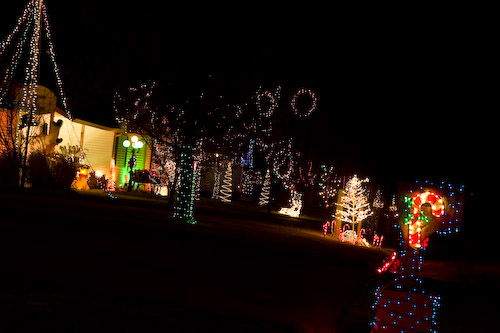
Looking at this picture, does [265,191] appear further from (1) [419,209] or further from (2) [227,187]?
(1) [419,209]

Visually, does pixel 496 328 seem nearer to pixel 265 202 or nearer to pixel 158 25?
pixel 158 25

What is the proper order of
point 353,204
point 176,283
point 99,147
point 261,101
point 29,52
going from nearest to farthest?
point 176,283, point 261,101, point 29,52, point 353,204, point 99,147

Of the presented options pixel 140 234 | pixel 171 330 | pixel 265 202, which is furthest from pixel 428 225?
pixel 265 202

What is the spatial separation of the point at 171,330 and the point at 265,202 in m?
37.5

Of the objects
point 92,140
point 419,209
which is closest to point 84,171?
point 92,140

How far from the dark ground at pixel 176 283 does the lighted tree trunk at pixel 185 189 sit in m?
2.53

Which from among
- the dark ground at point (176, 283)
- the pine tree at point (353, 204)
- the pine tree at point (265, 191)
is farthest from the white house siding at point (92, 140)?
the pine tree at point (265, 191)

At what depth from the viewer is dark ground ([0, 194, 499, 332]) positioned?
565 centimetres

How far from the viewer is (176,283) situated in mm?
7656

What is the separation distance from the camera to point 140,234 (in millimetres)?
12500

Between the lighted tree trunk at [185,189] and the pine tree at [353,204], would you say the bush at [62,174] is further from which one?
the pine tree at [353,204]

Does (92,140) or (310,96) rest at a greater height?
(310,96)

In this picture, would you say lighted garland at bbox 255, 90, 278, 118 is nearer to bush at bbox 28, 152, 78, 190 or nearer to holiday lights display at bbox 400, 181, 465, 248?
holiday lights display at bbox 400, 181, 465, 248

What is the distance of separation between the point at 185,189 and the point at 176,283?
967cm
